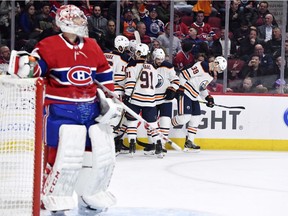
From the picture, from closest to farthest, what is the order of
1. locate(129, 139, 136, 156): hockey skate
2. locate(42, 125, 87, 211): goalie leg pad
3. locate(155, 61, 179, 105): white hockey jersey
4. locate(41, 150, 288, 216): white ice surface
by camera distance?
locate(42, 125, 87, 211): goalie leg pad → locate(41, 150, 288, 216): white ice surface → locate(129, 139, 136, 156): hockey skate → locate(155, 61, 179, 105): white hockey jersey

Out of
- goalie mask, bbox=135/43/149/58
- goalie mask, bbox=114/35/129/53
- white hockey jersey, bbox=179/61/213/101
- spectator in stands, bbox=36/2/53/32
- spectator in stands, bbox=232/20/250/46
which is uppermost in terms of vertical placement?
spectator in stands, bbox=36/2/53/32

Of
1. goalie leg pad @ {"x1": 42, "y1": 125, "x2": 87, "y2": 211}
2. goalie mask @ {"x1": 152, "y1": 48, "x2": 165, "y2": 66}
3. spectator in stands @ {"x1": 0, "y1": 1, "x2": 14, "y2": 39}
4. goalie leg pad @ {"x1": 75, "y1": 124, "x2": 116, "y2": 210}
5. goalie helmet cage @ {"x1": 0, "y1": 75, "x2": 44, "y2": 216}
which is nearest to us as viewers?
goalie helmet cage @ {"x1": 0, "y1": 75, "x2": 44, "y2": 216}

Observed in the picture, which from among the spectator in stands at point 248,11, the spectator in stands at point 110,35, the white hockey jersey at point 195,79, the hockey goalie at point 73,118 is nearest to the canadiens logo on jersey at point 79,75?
the hockey goalie at point 73,118

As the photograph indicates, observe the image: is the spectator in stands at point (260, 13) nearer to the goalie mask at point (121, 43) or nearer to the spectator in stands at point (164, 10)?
the spectator in stands at point (164, 10)

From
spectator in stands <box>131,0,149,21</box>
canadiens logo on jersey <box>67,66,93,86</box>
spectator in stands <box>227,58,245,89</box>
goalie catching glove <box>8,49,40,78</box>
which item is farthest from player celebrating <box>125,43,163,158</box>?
goalie catching glove <box>8,49,40,78</box>

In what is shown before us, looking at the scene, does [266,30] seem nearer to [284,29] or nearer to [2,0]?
[284,29]

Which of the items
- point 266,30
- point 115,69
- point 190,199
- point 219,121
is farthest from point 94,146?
point 266,30

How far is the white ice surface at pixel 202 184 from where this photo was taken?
15.5ft

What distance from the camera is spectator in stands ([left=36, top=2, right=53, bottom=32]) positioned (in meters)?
8.79

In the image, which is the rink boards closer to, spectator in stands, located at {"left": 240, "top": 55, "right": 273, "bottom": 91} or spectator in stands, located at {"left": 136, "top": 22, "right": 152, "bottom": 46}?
spectator in stands, located at {"left": 240, "top": 55, "right": 273, "bottom": 91}

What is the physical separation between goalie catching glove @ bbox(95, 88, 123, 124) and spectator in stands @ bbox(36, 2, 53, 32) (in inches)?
185

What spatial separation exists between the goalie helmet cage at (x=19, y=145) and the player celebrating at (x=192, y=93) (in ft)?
14.6

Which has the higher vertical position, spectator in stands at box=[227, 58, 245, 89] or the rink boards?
spectator in stands at box=[227, 58, 245, 89]

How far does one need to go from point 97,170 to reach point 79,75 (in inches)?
19.7
